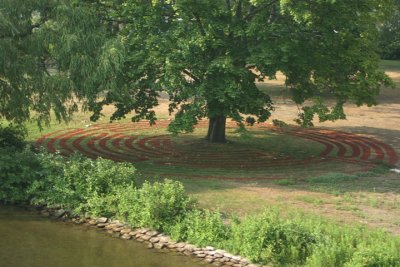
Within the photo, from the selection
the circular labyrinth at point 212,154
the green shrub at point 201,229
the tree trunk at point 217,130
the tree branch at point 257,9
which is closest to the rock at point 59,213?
the green shrub at point 201,229

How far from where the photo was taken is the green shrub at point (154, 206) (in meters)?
14.5

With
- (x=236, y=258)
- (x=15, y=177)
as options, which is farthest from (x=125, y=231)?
(x=15, y=177)

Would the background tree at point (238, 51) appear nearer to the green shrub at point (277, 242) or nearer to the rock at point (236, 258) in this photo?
the green shrub at point (277, 242)

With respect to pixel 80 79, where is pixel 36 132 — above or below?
below

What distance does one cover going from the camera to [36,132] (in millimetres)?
27891

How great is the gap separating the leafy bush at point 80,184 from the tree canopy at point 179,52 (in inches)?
113

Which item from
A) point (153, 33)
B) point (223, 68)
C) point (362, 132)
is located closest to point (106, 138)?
point (153, 33)

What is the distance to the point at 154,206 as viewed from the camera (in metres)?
14.4

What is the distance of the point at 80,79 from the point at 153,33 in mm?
3989

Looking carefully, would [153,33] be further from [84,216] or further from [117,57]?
[84,216]

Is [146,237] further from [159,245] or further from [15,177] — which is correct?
[15,177]

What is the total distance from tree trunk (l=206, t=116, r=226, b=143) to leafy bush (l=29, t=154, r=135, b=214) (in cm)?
986

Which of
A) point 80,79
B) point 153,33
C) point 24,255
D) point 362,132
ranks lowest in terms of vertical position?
point 24,255

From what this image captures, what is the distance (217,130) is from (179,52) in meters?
7.48
